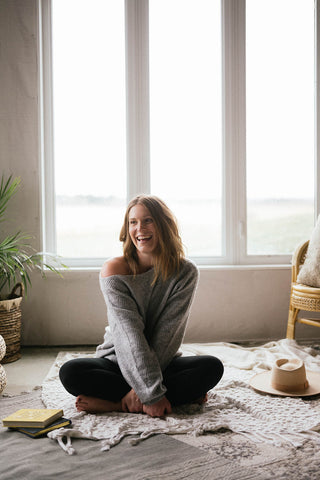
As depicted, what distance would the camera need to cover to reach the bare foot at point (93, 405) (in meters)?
1.79

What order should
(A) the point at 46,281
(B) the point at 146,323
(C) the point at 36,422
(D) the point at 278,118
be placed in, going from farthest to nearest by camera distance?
1. (D) the point at 278,118
2. (A) the point at 46,281
3. (B) the point at 146,323
4. (C) the point at 36,422

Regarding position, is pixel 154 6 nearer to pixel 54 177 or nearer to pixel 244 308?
pixel 54 177

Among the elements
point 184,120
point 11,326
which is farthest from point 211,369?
point 184,120

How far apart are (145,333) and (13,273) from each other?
1143 millimetres

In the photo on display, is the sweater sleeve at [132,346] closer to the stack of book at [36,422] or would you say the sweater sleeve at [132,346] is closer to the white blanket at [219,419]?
the white blanket at [219,419]

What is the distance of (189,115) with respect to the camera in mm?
3289

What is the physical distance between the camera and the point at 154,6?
10.6ft

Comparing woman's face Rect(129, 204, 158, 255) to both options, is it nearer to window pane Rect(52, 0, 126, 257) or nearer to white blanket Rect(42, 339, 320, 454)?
white blanket Rect(42, 339, 320, 454)

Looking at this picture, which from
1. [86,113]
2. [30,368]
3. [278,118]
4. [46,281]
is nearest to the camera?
[30,368]

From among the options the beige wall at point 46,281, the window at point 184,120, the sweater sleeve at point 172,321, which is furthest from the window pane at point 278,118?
the sweater sleeve at point 172,321

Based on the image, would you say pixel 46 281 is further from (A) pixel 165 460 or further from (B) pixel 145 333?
(A) pixel 165 460

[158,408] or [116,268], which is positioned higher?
[116,268]

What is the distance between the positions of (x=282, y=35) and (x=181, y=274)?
7.46 ft

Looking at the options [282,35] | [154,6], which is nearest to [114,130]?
[154,6]
